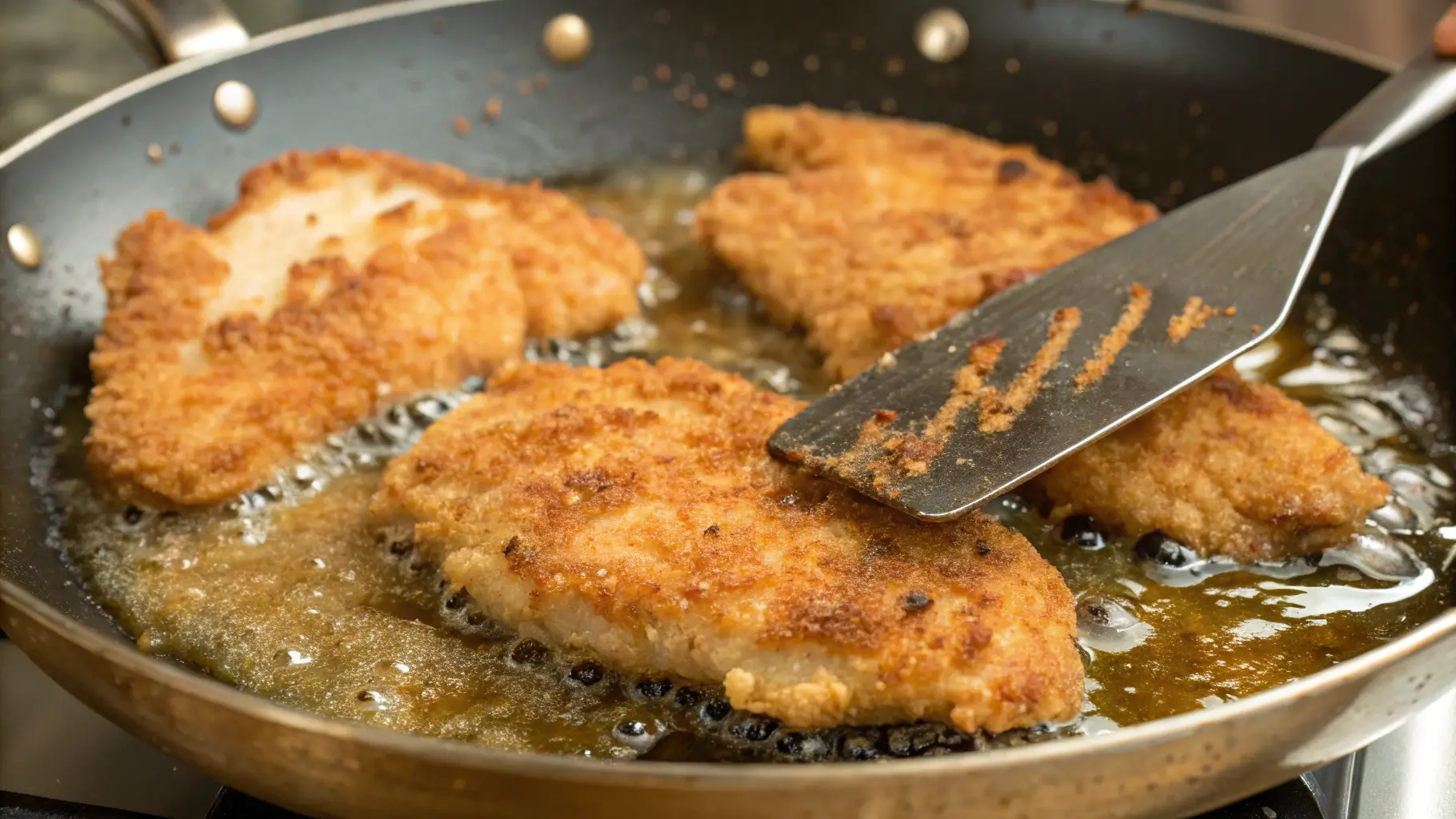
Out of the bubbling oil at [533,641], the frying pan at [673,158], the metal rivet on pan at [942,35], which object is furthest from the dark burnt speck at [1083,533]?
the metal rivet on pan at [942,35]

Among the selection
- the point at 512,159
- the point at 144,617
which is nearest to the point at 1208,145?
the point at 512,159

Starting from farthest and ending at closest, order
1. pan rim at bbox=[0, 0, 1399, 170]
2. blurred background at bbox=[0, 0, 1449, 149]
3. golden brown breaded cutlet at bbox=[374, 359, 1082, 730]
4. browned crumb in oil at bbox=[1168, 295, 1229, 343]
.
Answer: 1. blurred background at bbox=[0, 0, 1449, 149]
2. pan rim at bbox=[0, 0, 1399, 170]
3. browned crumb in oil at bbox=[1168, 295, 1229, 343]
4. golden brown breaded cutlet at bbox=[374, 359, 1082, 730]

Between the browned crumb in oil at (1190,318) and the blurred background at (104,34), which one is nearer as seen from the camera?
the browned crumb in oil at (1190,318)

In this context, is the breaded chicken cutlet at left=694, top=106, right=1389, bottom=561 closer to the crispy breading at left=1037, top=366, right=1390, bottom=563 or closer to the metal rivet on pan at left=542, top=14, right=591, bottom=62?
the crispy breading at left=1037, top=366, right=1390, bottom=563

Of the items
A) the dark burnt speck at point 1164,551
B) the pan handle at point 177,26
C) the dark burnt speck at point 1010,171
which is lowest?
the dark burnt speck at point 1164,551

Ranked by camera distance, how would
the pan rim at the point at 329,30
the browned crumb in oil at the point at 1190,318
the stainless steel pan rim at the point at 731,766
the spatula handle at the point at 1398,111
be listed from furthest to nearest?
1. the pan rim at the point at 329,30
2. the spatula handle at the point at 1398,111
3. the browned crumb in oil at the point at 1190,318
4. the stainless steel pan rim at the point at 731,766

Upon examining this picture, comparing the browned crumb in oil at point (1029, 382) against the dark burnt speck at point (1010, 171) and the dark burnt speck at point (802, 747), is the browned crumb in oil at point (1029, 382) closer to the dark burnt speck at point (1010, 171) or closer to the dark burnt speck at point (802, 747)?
the dark burnt speck at point (802, 747)

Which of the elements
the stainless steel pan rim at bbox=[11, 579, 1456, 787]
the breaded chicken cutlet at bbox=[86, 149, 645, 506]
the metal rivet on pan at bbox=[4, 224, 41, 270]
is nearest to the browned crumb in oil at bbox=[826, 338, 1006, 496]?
the stainless steel pan rim at bbox=[11, 579, 1456, 787]
